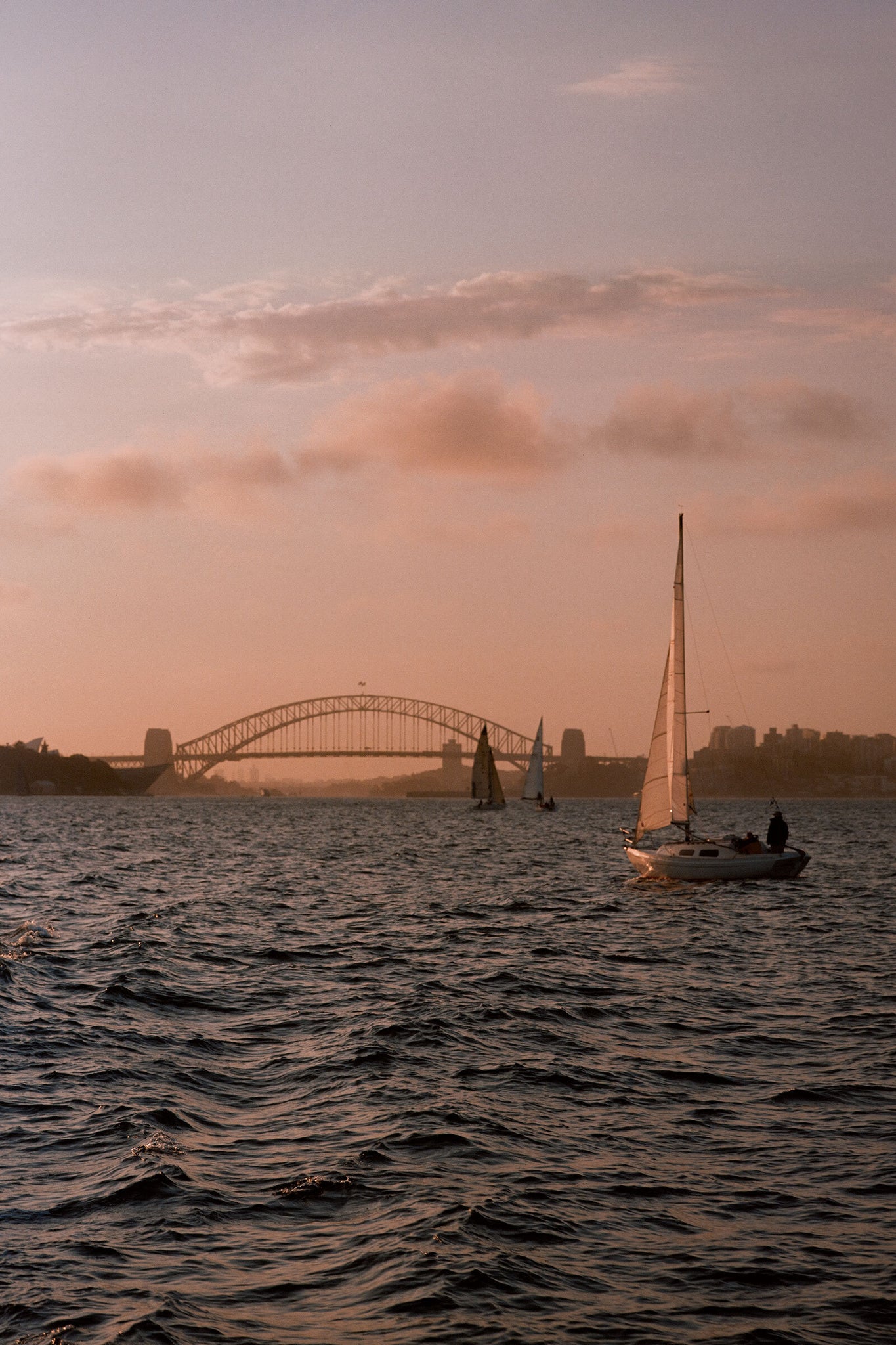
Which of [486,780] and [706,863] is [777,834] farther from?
[486,780]

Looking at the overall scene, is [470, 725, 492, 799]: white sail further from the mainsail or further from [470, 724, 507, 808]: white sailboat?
the mainsail

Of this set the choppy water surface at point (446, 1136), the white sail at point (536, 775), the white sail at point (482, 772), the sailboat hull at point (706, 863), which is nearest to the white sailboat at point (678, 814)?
the sailboat hull at point (706, 863)

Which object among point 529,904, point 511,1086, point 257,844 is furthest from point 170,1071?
point 257,844

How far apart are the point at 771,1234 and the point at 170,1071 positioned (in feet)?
29.1

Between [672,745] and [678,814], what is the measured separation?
8.20 feet

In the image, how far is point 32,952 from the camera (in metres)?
Result: 28.4

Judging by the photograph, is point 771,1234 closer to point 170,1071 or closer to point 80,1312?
point 80,1312

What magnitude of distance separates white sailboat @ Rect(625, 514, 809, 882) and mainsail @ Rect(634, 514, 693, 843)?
0.08 feet

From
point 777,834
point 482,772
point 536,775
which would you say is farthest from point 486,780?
point 777,834

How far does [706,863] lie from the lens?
46.8 m

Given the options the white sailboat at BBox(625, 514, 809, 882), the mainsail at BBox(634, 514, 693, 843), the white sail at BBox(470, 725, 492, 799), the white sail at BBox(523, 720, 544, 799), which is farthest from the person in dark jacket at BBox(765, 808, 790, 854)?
the white sail at BBox(523, 720, 544, 799)

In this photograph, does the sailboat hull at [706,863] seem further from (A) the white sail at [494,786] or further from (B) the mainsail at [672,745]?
(A) the white sail at [494,786]

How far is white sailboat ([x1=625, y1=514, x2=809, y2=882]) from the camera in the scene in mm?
46969

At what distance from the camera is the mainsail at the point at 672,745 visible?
159 ft
